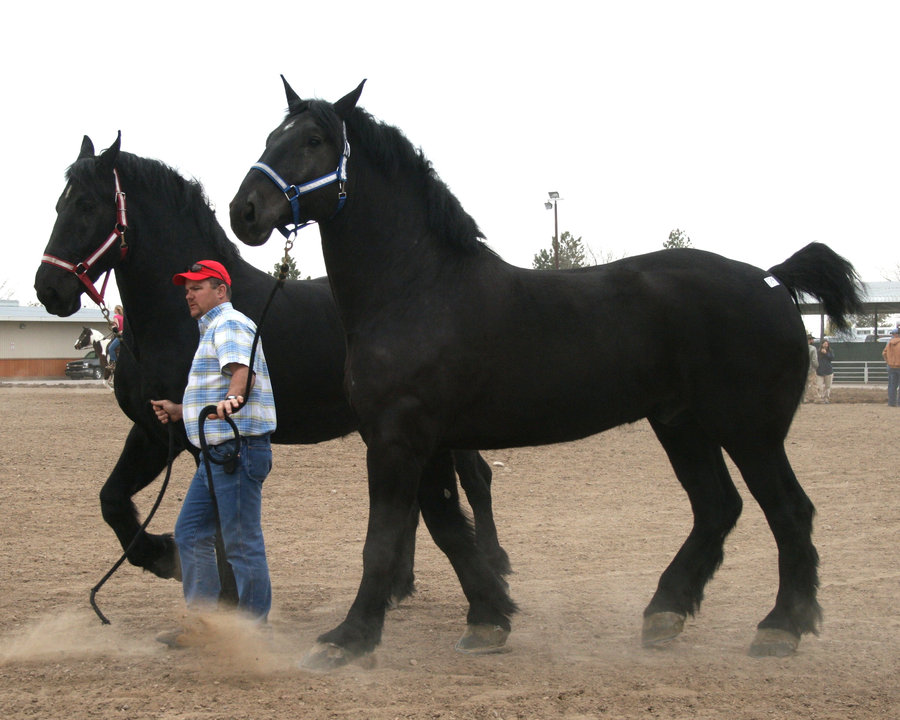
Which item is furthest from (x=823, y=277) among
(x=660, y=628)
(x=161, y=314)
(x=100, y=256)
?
(x=100, y=256)

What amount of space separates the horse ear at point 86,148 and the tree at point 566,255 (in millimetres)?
51726

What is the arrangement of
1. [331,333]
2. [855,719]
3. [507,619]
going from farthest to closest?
[331,333], [507,619], [855,719]

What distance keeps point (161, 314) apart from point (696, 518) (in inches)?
123

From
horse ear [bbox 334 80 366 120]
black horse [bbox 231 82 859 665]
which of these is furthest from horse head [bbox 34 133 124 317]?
horse ear [bbox 334 80 366 120]

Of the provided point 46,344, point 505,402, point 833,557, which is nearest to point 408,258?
point 505,402

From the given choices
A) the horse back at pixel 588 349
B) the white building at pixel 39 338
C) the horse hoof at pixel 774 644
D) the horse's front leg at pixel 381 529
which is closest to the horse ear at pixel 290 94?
the horse back at pixel 588 349

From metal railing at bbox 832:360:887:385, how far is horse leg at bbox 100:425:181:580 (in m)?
30.6

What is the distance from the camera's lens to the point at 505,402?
4434 mm

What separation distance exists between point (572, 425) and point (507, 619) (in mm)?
1017

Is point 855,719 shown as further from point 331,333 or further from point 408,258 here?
point 331,333

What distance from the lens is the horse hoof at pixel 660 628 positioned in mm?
4699

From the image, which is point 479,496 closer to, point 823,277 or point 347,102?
point 823,277

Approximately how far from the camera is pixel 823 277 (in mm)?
5141

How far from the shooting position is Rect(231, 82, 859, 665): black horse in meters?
4.23
